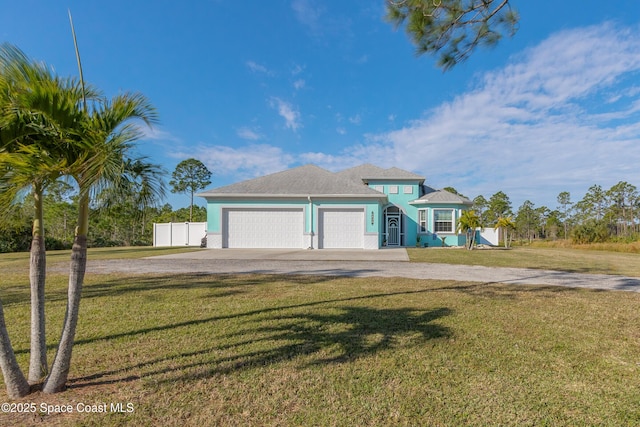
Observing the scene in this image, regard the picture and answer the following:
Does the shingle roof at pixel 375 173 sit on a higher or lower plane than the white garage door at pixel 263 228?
higher

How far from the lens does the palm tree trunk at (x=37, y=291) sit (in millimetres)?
2414

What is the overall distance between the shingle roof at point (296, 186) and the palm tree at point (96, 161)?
15.2 meters

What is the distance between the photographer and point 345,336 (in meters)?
3.83

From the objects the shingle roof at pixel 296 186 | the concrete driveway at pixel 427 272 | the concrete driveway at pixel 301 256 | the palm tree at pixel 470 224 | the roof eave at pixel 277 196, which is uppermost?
the shingle roof at pixel 296 186

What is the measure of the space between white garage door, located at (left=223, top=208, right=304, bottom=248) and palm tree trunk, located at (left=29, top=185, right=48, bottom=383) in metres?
15.0

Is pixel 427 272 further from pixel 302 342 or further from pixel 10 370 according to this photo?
pixel 10 370

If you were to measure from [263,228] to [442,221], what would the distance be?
11.7 meters

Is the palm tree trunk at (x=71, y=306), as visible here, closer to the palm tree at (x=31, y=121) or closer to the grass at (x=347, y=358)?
the grass at (x=347, y=358)

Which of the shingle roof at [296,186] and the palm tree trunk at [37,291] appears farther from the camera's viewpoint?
A: the shingle roof at [296,186]

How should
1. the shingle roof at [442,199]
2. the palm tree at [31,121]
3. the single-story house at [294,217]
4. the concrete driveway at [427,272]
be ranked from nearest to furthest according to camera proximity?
1. the palm tree at [31,121]
2. the concrete driveway at [427,272]
3. the single-story house at [294,217]
4. the shingle roof at [442,199]

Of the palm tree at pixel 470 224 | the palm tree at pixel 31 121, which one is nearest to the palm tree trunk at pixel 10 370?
the palm tree at pixel 31 121

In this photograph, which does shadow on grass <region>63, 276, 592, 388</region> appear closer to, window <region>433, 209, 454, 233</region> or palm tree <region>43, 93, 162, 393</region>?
palm tree <region>43, 93, 162, 393</region>

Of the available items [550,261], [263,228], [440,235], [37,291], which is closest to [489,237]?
[440,235]

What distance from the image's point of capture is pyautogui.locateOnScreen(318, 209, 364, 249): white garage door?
17688 mm
